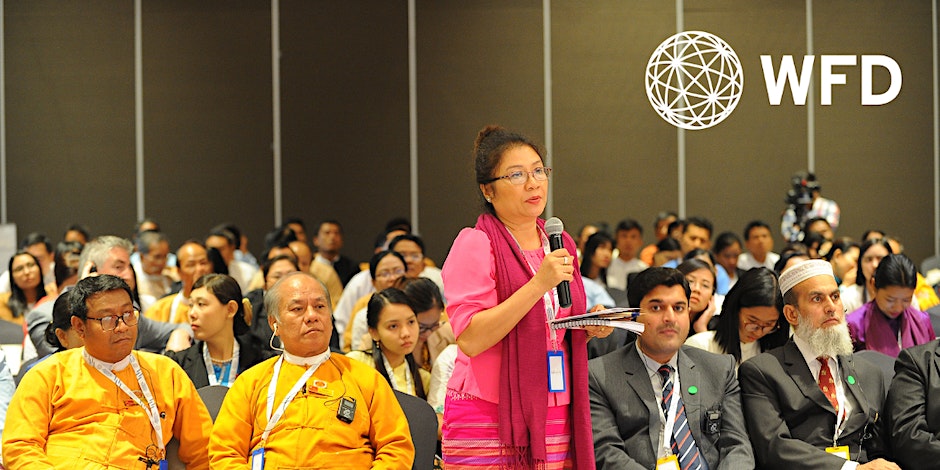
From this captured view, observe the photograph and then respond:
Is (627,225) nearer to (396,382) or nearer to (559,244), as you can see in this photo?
(396,382)

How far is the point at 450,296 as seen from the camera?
250cm

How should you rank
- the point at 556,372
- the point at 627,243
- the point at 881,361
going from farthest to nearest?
the point at 627,243 → the point at 881,361 → the point at 556,372

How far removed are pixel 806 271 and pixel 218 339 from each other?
2.29 m

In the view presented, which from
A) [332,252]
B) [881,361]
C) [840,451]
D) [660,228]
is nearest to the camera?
[840,451]

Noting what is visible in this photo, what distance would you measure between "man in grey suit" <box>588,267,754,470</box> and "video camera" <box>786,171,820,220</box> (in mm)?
4908

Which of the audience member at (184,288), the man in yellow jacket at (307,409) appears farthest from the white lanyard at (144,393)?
the audience member at (184,288)

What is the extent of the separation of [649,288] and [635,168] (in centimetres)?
554

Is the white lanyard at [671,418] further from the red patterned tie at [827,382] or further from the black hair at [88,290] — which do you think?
the black hair at [88,290]

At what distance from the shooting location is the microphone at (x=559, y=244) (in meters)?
2.50

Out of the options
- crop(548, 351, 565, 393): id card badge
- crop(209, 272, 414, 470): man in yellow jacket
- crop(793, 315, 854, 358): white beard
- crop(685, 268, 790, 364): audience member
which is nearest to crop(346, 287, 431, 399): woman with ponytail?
crop(209, 272, 414, 470): man in yellow jacket

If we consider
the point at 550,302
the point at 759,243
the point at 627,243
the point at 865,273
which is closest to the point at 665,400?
the point at 550,302

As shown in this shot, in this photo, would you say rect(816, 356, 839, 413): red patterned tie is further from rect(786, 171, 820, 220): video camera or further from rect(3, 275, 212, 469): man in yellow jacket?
rect(786, 171, 820, 220): video camera

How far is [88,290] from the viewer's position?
333 centimetres

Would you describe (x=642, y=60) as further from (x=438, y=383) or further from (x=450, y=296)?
(x=450, y=296)
